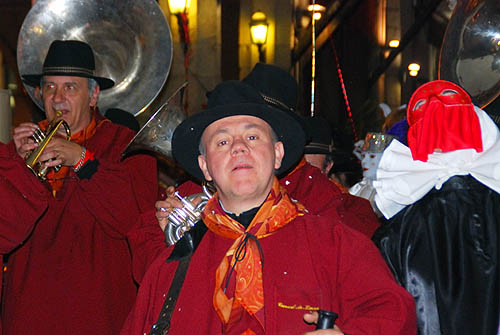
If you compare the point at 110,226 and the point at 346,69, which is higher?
the point at 346,69

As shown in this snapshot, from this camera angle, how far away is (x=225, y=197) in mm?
2994

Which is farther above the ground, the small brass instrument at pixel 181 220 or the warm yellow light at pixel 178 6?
the warm yellow light at pixel 178 6

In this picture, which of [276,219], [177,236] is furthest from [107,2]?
[276,219]

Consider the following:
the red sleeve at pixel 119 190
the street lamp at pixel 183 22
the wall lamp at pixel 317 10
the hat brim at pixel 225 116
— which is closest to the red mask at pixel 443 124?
the hat brim at pixel 225 116

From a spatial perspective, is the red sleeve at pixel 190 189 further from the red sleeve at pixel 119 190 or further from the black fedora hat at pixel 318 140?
the black fedora hat at pixel 318 140

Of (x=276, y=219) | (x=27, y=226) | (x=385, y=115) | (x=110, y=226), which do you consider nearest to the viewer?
(x=276, y=219)

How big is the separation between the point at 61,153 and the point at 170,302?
1545mm

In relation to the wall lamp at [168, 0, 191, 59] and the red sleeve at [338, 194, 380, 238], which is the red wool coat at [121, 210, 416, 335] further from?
the wall lamp at [168, 0, 191, 59]

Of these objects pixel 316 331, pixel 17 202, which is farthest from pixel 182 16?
pixel 316 331

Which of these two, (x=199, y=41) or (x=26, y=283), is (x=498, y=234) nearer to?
(x=26, y=283)

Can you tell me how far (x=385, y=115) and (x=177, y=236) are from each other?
3581 mm

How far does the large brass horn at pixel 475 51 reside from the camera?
4.30m

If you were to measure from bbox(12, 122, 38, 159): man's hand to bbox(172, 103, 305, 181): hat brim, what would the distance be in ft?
3.64

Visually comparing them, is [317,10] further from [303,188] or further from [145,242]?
[145,242]
